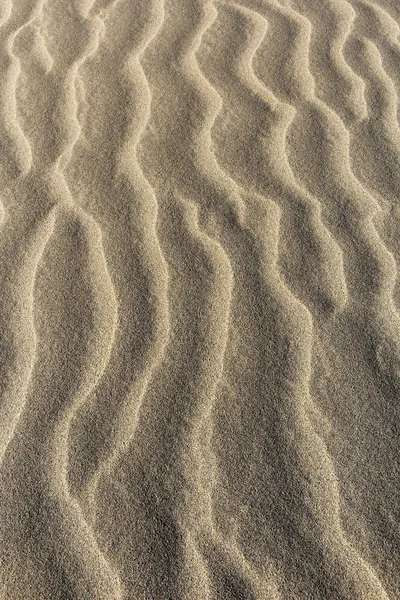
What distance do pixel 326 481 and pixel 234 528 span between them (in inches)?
10.4

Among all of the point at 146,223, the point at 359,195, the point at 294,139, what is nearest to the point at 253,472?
the point at 146,223

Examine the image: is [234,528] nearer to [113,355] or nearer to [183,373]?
[183,373]

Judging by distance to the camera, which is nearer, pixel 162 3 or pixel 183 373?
pixel 183 373

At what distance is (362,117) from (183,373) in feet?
4.99

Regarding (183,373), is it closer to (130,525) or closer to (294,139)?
(130,525)

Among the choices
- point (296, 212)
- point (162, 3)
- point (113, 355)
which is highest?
point (162, 3)

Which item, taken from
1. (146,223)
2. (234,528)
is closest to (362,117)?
(146,223)

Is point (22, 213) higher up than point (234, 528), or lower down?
higher up

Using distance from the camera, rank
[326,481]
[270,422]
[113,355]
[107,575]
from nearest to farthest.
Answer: [107,575]
[326,481]
[270,422]
[113,355]

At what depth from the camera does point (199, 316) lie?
216 cm

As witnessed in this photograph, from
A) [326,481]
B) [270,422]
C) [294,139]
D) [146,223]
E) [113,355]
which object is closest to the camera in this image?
[326,481]

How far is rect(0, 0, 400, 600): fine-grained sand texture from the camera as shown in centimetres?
169

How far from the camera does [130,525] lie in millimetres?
1724

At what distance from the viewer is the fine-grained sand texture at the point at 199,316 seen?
1.69 m
